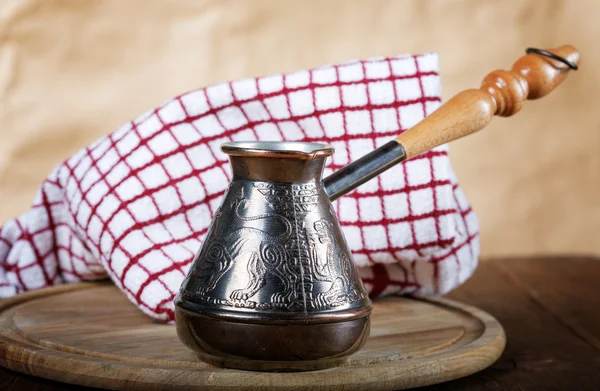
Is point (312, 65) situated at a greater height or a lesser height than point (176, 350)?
greater

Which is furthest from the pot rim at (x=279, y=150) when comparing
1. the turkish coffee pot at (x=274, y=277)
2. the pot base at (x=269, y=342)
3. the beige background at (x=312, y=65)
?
the beige background at (x=312, y=65)

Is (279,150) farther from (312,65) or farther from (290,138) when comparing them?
(312,65)

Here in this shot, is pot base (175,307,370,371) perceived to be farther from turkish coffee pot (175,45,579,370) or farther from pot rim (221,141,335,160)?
pot rim (221,141,335,160)

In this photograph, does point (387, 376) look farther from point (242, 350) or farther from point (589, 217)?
point (589, 217)

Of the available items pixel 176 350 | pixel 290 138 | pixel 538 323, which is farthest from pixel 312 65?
pixel 176 350

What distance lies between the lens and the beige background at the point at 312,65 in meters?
1.17

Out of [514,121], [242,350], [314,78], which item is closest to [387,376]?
[242,350]

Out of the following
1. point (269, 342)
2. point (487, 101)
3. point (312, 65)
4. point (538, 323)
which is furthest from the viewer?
point (312, 65)

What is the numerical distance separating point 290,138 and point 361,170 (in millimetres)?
225

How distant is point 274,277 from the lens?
518mm

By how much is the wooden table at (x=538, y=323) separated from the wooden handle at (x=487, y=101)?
0.62ft

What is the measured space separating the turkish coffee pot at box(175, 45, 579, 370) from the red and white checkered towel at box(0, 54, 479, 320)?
8.4 inches

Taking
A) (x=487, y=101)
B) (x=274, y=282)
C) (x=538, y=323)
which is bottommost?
(x=538, y=323)

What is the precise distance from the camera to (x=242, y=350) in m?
0.51
